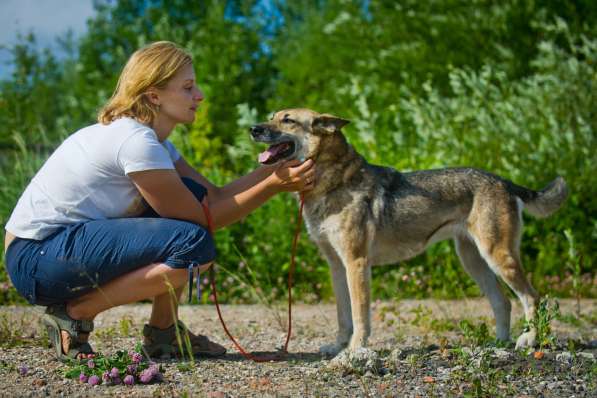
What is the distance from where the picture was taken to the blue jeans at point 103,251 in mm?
3707

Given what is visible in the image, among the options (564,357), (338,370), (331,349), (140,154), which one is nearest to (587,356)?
(564,357)

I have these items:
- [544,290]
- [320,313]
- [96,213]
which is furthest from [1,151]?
[544,290]

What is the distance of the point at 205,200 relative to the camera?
13.4 ft

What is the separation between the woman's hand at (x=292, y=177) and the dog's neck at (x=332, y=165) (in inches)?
10.0

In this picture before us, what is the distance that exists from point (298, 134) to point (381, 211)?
0.78m

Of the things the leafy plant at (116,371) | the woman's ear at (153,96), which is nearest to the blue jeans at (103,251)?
the leafy plant at (116,371)

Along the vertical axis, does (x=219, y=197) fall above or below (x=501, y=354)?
above

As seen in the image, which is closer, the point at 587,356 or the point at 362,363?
the point at 362,363

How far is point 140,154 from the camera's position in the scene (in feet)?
11.9

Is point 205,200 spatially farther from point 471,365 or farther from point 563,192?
point 563,192

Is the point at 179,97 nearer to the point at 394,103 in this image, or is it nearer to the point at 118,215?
the point at 118,215

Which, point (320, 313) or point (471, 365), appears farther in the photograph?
point (320, 313)

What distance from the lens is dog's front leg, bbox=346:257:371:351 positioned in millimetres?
4297

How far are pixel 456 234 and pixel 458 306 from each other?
167 cm
